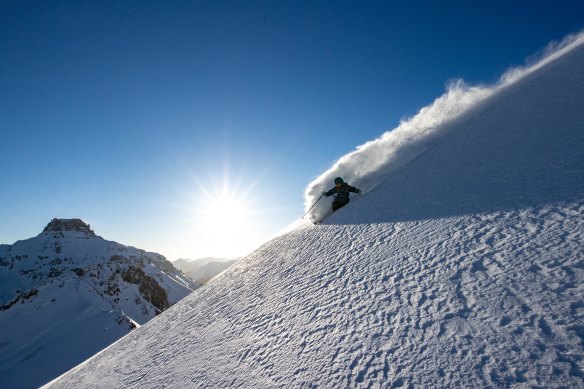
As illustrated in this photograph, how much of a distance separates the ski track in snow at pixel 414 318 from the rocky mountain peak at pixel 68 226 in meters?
108

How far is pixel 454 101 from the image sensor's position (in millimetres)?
8516

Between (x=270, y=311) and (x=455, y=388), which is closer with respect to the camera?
(x=455, y=388)

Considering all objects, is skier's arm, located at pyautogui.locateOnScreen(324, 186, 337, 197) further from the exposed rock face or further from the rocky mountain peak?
the rocky mountain peak

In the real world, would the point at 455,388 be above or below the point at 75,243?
below

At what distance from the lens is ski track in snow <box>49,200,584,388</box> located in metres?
2.01

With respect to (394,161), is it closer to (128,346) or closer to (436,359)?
(436,359)

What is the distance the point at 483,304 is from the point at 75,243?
97.2 m

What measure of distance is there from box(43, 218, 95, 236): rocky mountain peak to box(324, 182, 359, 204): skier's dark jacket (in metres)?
106

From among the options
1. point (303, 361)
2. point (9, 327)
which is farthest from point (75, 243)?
point (303, 361)

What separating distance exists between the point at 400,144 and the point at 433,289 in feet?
19.4

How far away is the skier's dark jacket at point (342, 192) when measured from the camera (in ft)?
25.6

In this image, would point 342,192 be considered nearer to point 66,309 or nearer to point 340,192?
point 340,192

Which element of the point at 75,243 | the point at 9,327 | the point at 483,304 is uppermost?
the point at 75,243

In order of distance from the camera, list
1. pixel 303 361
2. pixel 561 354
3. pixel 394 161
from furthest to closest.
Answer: pixel 394 161 < pixel 303 361 < pixel 561 354
